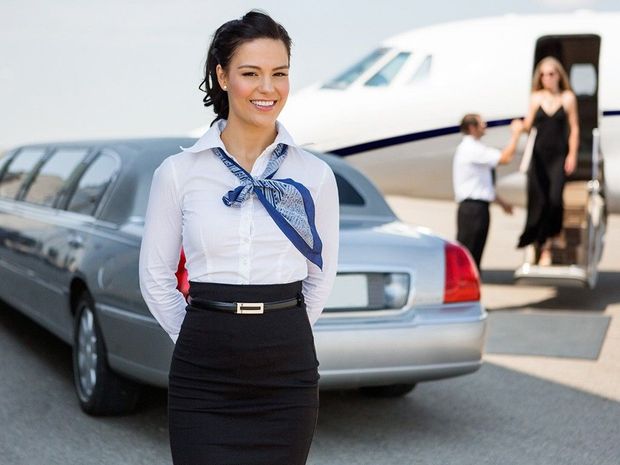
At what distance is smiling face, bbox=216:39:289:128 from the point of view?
2.44 metres

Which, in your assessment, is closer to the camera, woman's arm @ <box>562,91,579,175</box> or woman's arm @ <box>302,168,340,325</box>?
woman's arm @ <box>302,168,340,325</box>

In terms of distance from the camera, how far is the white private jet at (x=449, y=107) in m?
11.2

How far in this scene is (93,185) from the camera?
5883 mm

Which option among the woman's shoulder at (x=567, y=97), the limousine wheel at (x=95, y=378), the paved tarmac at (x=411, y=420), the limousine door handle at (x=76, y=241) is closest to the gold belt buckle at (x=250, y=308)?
the paved tarmac at (x=411, y=420)

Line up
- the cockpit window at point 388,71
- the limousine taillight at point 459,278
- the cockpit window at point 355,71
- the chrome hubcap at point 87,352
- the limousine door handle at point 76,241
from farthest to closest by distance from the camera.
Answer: the cockpit window at point 355,71 < the cockpit window at point 388,71 < the limousine door handle at point 76,241 < the chrome hubcap at point 87,352 < the limousine taillight at point 459,278

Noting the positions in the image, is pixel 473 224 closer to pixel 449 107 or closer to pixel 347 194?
pixel 449 107

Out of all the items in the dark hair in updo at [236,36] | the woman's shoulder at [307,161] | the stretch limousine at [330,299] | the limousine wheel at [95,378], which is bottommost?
the limousine wheel at [95,378]

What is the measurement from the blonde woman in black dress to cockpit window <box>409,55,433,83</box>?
198cm

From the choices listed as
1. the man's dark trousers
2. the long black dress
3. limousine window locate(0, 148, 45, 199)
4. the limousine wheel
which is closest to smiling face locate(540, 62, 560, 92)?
the long black dress

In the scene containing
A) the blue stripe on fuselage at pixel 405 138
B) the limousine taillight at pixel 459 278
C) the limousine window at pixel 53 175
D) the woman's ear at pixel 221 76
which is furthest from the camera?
the blue stripe on fuselage at pixel 405 138

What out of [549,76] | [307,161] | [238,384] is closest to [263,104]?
[307,161]

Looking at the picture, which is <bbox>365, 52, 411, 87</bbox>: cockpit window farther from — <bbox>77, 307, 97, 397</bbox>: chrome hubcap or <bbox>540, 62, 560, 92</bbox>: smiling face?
<bbox>77, 307, 97, 397</bbox>: chrome hubcap

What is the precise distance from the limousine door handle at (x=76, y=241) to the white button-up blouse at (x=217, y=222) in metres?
2.96

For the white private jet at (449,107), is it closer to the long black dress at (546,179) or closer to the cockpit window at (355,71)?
the cockpit window at (355,71)
